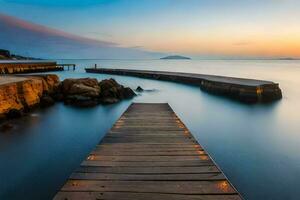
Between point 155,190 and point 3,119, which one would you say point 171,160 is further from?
point 3,119

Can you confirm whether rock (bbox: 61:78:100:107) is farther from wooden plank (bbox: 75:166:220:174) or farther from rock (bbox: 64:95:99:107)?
wooden plank (bbox: 75:166:220:174)

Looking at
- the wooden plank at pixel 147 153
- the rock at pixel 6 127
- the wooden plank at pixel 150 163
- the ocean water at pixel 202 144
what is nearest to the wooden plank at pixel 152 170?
the wooden plank at pixel 150 163

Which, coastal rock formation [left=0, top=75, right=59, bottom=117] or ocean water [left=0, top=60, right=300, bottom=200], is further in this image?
coastal rock formation [left=0, top=75, right=59, bottom=117]

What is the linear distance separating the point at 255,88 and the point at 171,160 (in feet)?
43.3

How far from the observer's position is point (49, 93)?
53.6 feet

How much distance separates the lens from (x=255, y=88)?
1608 centimetres

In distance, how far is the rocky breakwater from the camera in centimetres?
1510

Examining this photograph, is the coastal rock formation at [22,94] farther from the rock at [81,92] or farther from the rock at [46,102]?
the rock at [81,92]

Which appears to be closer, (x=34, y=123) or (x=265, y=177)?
(x=265, y=177)

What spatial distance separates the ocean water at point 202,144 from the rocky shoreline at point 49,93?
0.72 meters

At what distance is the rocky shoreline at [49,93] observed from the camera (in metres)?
11.4

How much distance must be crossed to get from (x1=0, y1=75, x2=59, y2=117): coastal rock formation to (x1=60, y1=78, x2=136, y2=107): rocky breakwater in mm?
1027

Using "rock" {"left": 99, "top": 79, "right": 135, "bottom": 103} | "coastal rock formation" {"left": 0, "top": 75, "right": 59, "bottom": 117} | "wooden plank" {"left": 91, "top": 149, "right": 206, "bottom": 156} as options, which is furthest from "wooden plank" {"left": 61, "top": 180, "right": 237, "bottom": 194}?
"rock" {"left": 99, "top": 79, "right": 135, "bottom": 103}

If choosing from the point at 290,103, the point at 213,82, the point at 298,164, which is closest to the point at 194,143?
the point at 298,164
